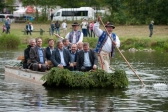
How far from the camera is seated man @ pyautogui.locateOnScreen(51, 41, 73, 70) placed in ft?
73.7

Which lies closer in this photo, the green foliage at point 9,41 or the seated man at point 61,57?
the seated man at point 61,57

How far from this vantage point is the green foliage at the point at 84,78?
21156 millimetres

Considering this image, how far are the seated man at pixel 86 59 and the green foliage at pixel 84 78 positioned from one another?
685 mm

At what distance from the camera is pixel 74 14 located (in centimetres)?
7338

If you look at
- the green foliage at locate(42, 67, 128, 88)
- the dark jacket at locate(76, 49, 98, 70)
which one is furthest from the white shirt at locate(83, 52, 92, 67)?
the green foliage at locate(42, 67, 128, 88)

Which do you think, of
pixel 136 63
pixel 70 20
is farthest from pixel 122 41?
pixel 70 20

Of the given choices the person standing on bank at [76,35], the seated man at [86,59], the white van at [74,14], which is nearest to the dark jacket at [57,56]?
the seated man at [86,59]

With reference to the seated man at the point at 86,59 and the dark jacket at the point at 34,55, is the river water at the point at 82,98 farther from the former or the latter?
the seated man at the point at 86,59

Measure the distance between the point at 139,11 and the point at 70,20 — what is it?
896cm

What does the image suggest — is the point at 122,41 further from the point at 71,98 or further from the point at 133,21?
the point at 71,98

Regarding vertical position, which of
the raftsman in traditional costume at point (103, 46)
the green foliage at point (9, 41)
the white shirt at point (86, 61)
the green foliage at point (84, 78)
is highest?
the raftsman in traditional costume at point (103, 46)

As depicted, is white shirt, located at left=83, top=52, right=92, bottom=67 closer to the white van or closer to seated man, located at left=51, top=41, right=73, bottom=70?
seated man, located at left=51, top=41, right=73, bottom=70

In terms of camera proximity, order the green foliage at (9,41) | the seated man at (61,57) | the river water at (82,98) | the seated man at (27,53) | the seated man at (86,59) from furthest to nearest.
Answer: the green foliage at (9,41), the seated man at (27,53), the seated man at (61,57), the seated man at (86,59), the river water at (82,98)

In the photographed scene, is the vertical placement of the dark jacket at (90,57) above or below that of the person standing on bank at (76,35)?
below
